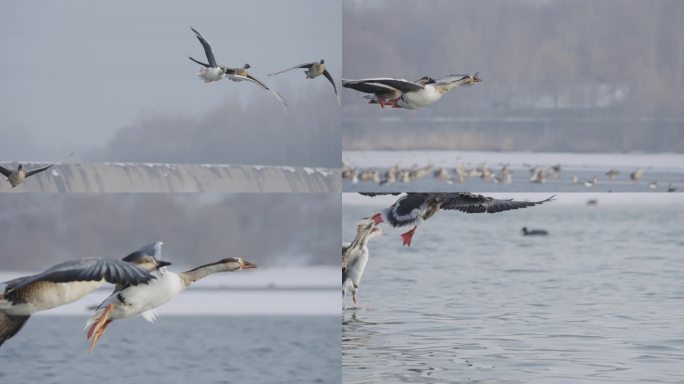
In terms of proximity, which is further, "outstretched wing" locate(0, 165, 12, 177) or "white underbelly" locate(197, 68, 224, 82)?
"white underbelly" locate(197, 68, 224, 82)

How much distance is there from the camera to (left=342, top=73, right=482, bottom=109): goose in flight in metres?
7.43

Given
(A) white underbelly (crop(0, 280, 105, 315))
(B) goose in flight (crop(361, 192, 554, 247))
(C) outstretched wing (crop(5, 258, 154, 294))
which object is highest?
(B) goose in flight (crop(361, 192, 554, 247))

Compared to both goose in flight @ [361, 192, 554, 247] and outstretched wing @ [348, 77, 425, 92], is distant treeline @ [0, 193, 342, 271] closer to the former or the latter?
goose in flight @ [361, 192, 554, 247]

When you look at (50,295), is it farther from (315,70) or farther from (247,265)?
(315,70)

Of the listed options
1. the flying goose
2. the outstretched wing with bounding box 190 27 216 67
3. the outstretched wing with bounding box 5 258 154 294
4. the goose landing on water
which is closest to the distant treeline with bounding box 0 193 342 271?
the outstretched wing with bounding box 5 258 154 294

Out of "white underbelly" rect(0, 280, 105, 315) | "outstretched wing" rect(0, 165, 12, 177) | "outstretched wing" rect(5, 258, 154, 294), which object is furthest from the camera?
"white underbelly" rect(0, 280, 105, 315)

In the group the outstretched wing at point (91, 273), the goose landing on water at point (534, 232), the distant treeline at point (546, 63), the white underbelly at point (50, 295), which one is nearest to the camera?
the outstretched wing at point (91, 273)

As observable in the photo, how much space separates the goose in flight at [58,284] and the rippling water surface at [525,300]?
4.30 ft

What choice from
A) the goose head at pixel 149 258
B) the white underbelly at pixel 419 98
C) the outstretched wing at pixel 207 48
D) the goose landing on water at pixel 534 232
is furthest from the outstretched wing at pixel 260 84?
the goose landing on water at pixel 534 232

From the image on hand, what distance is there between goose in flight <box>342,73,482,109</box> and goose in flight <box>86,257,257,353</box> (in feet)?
3.46

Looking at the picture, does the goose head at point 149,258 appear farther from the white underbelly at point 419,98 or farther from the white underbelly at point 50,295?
the white underbelly at point 419,98

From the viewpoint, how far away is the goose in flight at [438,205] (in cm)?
802

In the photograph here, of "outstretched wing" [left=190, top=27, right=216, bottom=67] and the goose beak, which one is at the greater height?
"outstretched wing" [left=190, top=27, right=216, bottom=67]

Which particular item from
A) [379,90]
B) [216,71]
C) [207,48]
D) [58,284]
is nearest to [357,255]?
[379,90]
